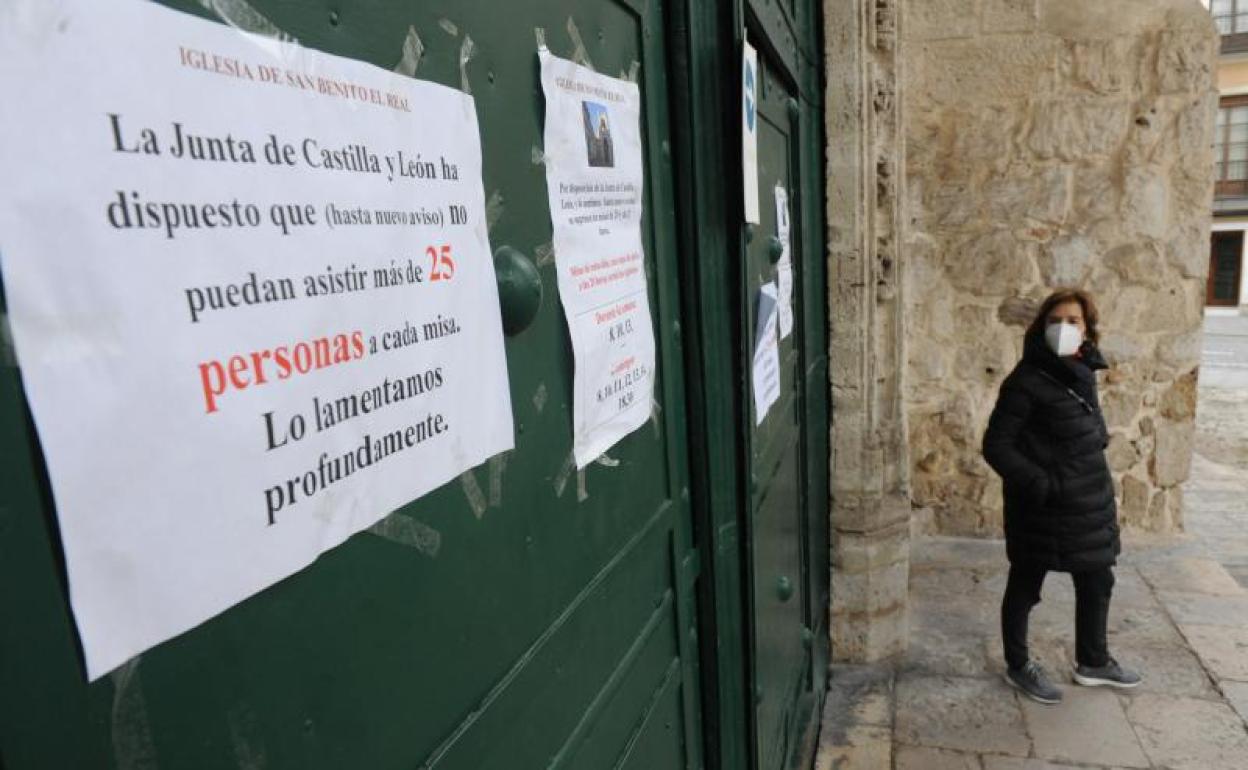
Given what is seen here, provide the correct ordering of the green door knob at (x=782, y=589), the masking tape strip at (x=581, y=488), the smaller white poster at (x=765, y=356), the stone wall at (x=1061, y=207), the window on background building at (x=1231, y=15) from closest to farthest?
the masking tape strip at (x=581, y=488) → the smaller white poster at (x=765, y=356) → the green door knob at (x=782, y=589) → the stone wall at (x=1061, y=207) → the window on background building at (x=1231, y=15)

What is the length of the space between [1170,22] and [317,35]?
5.08 m

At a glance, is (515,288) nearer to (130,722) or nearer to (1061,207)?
(130,722)

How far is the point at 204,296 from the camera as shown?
465 mm

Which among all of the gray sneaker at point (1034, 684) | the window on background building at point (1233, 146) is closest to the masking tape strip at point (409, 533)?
the gray sneaker at point (1034, 684)

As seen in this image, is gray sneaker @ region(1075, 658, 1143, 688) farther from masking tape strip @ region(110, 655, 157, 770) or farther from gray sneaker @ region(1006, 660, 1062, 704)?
masking tape strip @ region(110, 655, 157, 770)

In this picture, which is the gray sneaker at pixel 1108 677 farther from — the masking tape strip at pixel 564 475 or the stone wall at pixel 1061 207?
the masking tape strip at pixel 564 475

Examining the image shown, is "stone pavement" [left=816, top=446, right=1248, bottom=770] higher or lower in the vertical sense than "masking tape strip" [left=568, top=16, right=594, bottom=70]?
lower

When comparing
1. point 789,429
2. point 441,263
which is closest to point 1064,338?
point 789,429

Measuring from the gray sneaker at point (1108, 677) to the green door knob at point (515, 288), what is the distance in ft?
11.2

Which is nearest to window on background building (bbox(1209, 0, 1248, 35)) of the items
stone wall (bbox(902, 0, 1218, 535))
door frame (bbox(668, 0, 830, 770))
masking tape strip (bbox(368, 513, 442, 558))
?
stone wall (bbox(902, 0, 1218, 535))

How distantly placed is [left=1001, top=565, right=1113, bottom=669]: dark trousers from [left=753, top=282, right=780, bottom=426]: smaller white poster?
5.91 feet

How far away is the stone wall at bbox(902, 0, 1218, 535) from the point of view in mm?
4383

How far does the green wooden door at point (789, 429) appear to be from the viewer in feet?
6.48

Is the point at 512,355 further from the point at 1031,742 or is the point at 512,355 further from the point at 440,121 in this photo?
the point at 1031,742
